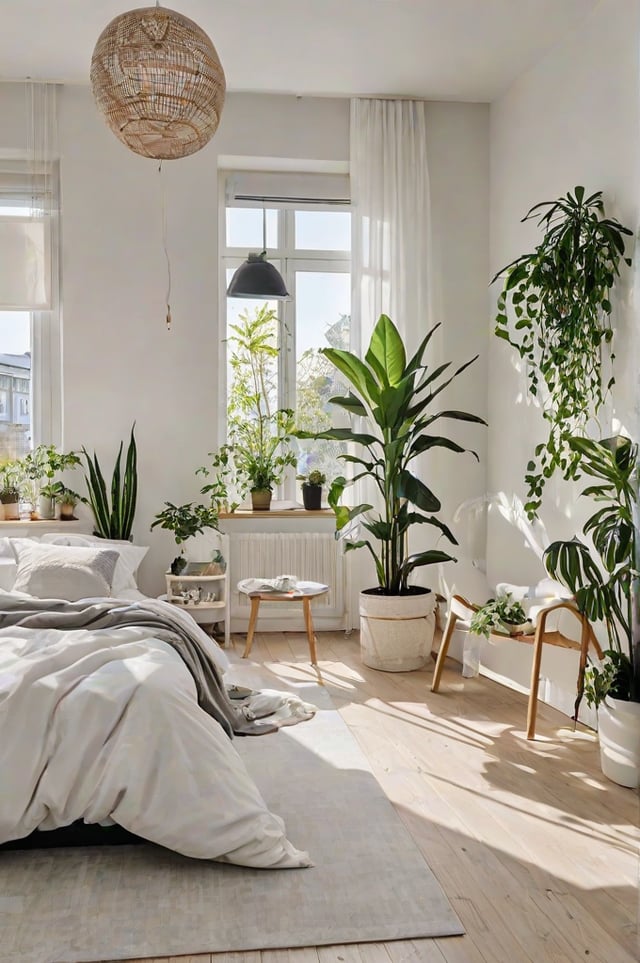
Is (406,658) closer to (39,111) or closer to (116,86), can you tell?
(116,86)

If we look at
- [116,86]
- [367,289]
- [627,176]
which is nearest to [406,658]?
[367,289]

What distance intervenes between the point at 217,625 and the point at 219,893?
316 cm

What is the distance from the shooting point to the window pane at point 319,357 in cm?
594

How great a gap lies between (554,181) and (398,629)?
2.48m

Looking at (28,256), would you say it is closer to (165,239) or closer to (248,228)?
(165,239)

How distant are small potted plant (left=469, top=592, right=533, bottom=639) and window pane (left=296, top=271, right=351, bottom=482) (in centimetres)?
214

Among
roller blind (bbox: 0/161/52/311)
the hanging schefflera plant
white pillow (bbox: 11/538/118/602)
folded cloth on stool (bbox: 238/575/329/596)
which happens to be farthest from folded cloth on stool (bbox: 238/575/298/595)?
roller blind (bbox: 0/161/52/311)

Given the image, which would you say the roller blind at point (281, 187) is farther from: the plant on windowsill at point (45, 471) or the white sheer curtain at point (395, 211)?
the plant on windowsill at point (45, 471)

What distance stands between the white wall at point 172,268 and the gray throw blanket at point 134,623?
5.98ft

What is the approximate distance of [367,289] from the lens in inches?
218

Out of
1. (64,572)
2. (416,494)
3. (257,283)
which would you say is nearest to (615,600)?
(416,494)

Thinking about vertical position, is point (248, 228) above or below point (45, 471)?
above

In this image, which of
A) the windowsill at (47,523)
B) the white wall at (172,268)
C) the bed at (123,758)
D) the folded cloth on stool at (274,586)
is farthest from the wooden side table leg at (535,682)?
the windowsill at (47,523)

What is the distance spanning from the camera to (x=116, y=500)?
5270 millimetres
